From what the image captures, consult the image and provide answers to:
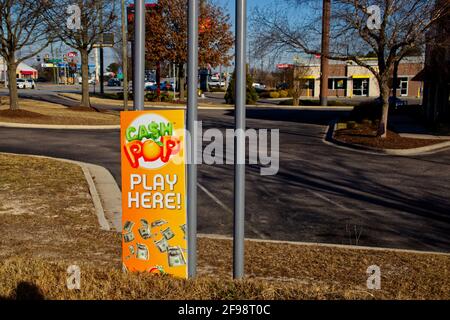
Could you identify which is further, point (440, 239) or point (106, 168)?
point (106, 168)

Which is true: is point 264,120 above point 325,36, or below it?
below

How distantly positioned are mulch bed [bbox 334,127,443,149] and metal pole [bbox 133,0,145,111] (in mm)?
15123

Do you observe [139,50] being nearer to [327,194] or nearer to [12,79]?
[327,194]

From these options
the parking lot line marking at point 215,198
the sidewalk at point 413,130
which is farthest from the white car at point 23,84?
the parking lot line marking at point 215,198

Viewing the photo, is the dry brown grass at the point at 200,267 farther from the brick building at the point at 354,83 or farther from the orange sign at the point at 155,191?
the brick building at the point at 354,83

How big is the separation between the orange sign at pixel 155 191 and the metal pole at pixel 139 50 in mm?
427

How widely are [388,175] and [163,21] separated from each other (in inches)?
1348

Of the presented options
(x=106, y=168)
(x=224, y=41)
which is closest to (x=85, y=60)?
(x=224, y=41)

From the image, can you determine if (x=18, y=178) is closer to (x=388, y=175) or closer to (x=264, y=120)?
(x=388, y=175)

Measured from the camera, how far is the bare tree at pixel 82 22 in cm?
2736

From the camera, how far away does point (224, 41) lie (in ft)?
153

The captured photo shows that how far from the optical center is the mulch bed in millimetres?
19750

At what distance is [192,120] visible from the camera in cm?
544

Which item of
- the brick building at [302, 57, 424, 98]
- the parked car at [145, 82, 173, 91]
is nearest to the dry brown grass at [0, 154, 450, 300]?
the brick building at [302, 57, 424, 98]
